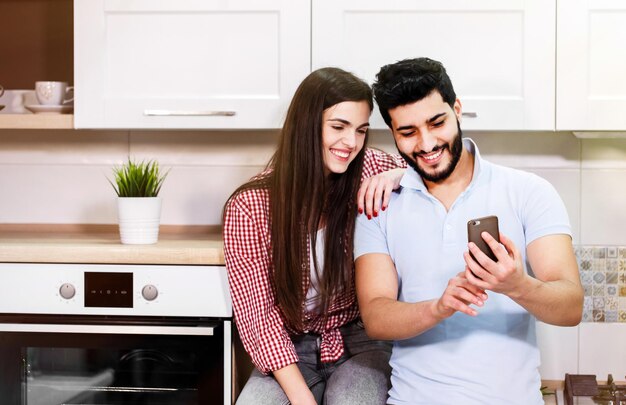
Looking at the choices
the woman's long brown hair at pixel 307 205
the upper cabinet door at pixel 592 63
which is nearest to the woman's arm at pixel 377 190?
the woman's long brown hair at pixel 307 205

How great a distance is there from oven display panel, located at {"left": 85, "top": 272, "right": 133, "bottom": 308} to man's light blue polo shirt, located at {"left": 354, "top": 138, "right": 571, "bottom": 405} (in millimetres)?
715

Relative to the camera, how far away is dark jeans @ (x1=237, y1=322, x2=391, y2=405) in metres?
1.84

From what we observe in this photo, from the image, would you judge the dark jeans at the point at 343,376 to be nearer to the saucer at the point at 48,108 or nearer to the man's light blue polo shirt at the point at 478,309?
the man's light blue polo shirt at the point at 478,309

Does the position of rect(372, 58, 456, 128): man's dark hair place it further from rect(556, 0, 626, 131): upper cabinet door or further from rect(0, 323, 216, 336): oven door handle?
rect(0, 323, 216, 336): oven door handle

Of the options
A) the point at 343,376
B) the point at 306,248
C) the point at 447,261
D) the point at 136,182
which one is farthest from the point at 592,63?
the point at 136,182

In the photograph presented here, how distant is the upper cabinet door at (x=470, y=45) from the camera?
2.24m

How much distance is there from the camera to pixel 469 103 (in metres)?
2.25

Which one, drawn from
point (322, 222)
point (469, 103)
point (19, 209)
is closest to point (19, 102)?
point (19, 209)

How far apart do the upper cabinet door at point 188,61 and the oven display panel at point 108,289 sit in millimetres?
485

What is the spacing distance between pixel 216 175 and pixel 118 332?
75 centimetres

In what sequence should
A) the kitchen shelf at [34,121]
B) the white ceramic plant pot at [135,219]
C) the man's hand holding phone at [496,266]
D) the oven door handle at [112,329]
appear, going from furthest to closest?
the kitchen shelf at [34,121] → the white ceramic plant pot at [135,219] → the oven door handle at [112,329] → the man's hand holding phone at [496,266]

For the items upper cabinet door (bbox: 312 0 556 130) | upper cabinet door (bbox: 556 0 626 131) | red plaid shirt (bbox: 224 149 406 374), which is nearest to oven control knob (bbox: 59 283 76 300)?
red plaid shirt (bbox: 224 149 406 374)

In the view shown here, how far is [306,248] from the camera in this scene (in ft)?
6.50

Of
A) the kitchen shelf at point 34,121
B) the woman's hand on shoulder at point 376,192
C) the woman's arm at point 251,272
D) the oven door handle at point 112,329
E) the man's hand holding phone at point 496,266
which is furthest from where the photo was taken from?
the kitchen shelf at point 34,121
